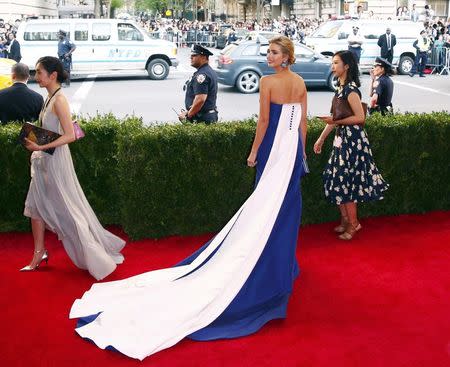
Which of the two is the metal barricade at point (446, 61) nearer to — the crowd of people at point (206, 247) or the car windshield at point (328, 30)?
the car windshield at point (328, 30)

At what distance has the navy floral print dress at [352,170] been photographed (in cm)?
633

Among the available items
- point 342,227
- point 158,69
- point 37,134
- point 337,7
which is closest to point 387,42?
point 158,69

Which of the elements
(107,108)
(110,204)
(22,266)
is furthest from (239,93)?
(22,266)

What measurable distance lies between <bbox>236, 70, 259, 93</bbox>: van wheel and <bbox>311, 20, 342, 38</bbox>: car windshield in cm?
550

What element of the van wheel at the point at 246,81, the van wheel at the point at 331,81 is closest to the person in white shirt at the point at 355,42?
the van wheel at the point at 331,81

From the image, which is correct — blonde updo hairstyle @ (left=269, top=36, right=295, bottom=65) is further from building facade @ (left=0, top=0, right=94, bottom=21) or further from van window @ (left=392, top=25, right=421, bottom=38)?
building facade @ (left=0, top=0, right=94, bottom=21)

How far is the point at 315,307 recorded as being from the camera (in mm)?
4930

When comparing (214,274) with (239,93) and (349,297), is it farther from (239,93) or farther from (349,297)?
(239,93)

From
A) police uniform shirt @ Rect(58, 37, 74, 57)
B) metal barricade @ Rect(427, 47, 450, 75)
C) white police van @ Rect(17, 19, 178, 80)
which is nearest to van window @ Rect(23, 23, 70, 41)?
white police van @ Rect(17, 19, 178, 80)

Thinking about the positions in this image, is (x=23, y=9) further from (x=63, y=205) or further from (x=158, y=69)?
(x=63, y=205)

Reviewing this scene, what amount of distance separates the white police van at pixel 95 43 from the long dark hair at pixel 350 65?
16808 mm

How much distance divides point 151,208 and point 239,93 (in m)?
13.5

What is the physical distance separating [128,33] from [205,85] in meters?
15.5

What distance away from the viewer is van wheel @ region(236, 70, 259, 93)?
765 inches
